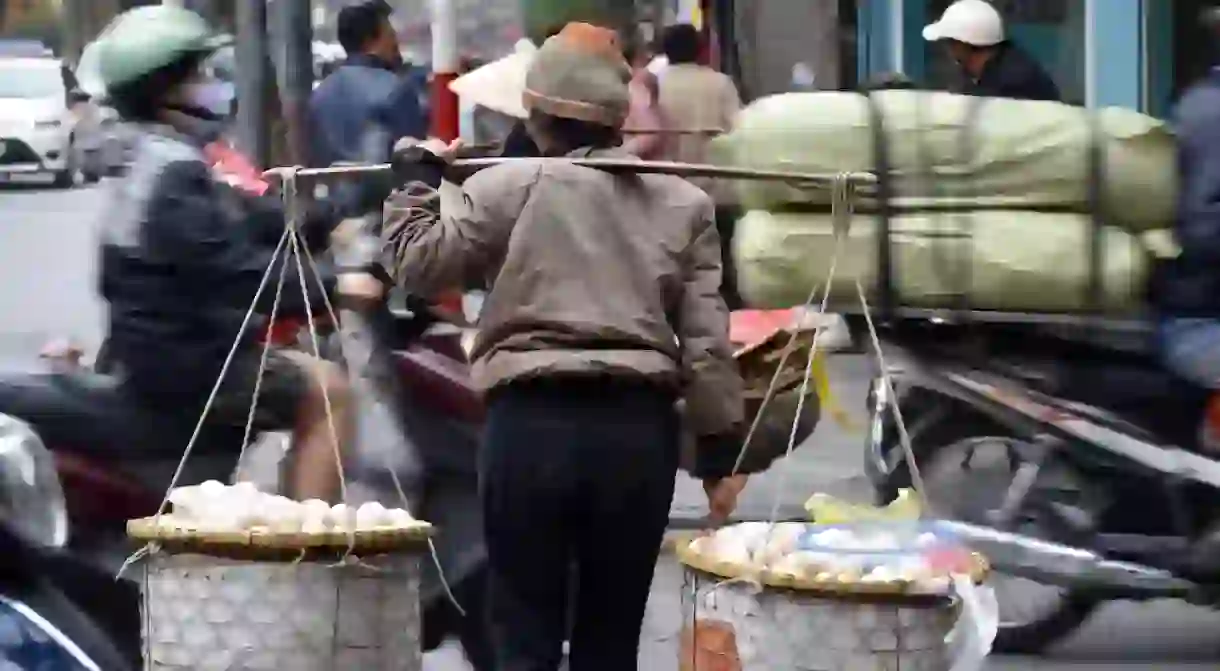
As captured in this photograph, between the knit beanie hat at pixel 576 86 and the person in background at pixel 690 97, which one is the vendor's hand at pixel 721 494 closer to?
the knit beanie hat at pixel 576 86

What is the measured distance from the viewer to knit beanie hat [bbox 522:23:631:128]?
4137mm

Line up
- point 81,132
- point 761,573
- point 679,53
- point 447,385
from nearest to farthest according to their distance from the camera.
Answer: point 761,573, point 447,385, point 679,53, point 81,132

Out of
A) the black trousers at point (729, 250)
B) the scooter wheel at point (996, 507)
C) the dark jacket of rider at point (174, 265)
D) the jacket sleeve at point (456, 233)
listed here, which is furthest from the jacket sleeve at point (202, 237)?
the scooter wheel at point (996, 507)

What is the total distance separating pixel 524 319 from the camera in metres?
4.11

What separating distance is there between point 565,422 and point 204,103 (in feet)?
4.78

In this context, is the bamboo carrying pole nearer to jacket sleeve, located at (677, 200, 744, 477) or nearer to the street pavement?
jacket sleeve, located at (677, 200, 744, 477)

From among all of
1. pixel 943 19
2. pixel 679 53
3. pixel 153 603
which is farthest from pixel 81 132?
pixel 153 603

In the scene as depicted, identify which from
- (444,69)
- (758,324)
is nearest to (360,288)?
(758,324)

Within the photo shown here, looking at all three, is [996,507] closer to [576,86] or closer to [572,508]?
[572,508]

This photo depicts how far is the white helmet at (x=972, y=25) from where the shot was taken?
23.7 feet

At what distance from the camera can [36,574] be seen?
14.4 feet

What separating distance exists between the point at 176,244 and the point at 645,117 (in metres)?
6.33

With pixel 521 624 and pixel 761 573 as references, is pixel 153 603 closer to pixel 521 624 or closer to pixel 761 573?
pixel 521 624

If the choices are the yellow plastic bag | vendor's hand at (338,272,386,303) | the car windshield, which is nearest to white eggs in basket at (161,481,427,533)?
the yellow plastic bag
